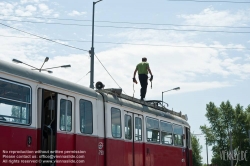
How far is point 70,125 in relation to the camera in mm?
11742

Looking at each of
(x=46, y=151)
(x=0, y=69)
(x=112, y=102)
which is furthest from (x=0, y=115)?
(x=112, y=102)

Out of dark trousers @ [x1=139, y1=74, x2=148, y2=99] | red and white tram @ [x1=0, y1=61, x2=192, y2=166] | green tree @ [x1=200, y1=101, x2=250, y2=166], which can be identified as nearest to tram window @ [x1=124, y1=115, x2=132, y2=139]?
red and white tram @ [x1=0, y1=61, x2=192, y2=166]

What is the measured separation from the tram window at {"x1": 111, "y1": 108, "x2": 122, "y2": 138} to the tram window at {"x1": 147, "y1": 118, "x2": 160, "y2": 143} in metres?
2.36

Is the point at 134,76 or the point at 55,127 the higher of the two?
the point at 134,76

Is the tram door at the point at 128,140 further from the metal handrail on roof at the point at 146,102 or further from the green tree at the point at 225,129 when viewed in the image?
the green tree at the point at 225,129

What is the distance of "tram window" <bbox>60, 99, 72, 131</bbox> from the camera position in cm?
1141

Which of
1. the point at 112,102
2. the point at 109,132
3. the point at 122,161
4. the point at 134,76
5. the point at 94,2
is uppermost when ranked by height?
the point at 94,2

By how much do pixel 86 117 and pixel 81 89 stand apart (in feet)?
2.59

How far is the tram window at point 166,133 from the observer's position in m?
17.9

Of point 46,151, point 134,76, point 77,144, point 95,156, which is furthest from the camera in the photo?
point 134,76

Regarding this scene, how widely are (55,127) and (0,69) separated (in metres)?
2.20

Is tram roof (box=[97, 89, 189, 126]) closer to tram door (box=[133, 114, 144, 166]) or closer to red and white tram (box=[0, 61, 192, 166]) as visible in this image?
red and white tram (box=[0, 61, 192, 166])

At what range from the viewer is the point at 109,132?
1362 centimetres

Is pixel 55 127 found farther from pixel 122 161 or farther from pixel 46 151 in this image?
pixel 122 161
